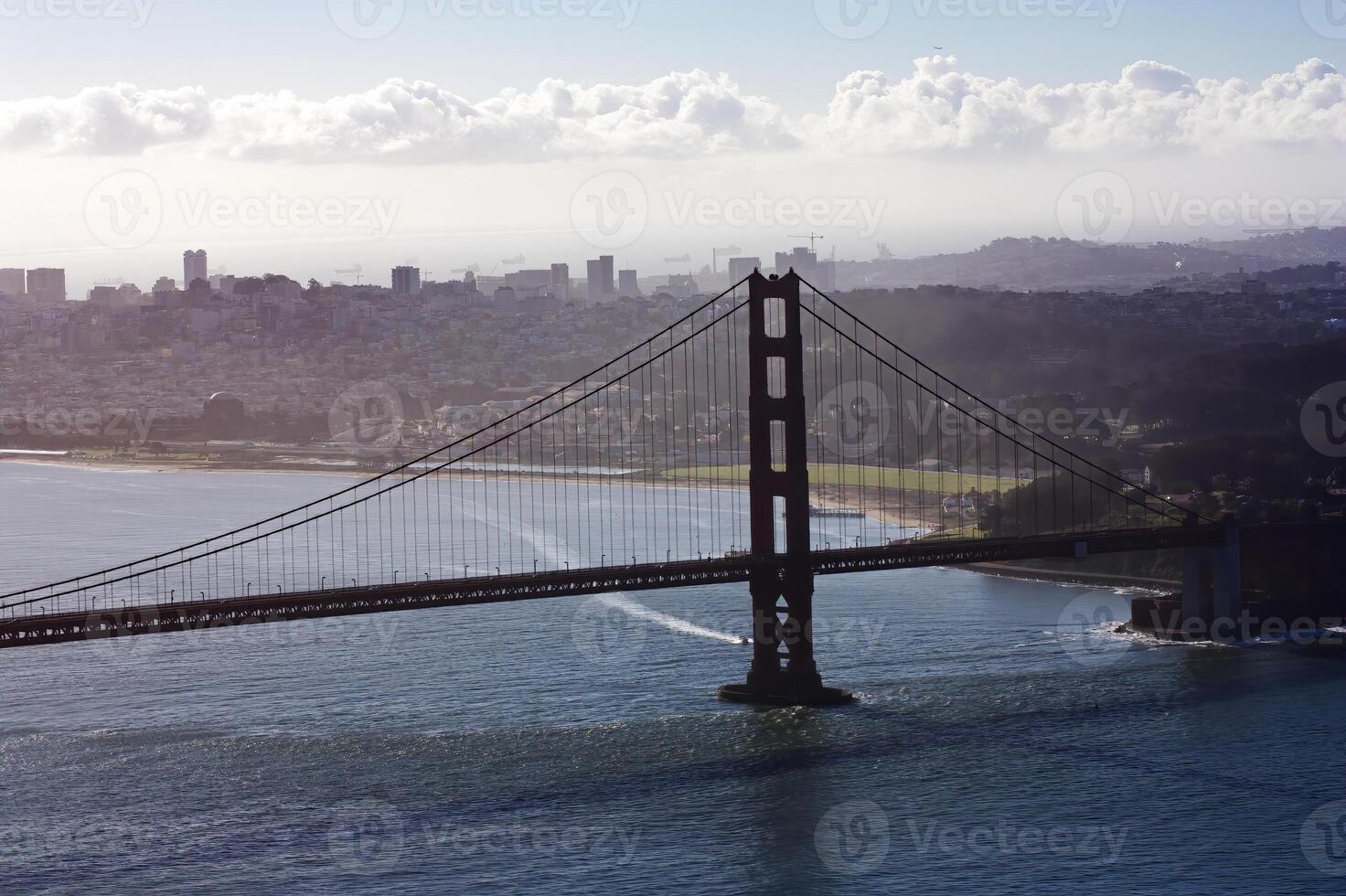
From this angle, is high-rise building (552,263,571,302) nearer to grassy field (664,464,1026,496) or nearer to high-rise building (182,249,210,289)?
high-rise building (182,249,210,289)

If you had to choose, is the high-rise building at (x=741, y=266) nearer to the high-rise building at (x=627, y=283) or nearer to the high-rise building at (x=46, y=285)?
the high-rise building at (x=627, y=283)

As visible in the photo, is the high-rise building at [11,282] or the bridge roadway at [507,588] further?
the high-rise building at [11,282]

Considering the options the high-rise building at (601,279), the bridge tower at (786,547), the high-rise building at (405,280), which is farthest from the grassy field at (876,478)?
the high-rise building at (601,279)

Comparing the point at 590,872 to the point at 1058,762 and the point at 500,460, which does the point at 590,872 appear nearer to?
the point at 1058,762

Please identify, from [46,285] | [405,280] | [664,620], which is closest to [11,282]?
[46,285]

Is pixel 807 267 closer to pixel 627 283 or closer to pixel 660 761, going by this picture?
pixel 627 283
